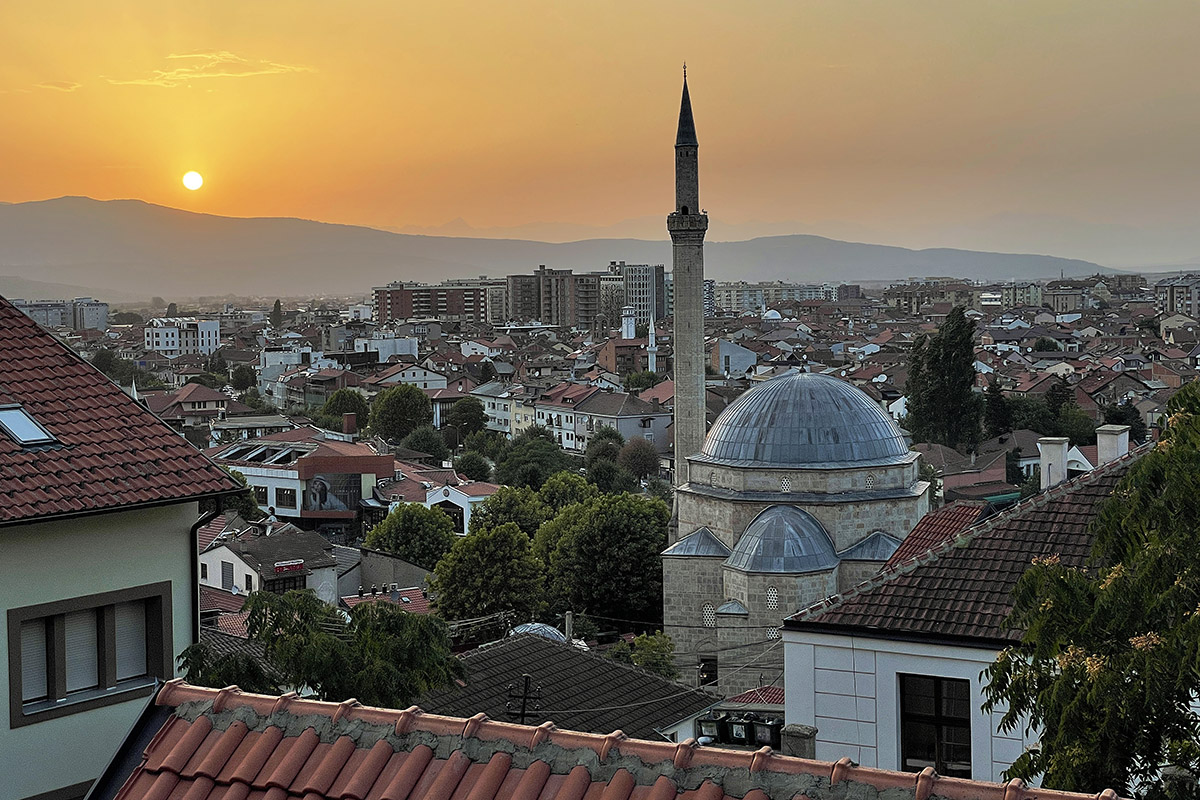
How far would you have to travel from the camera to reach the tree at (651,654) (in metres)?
23.0

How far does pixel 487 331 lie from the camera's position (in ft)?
447

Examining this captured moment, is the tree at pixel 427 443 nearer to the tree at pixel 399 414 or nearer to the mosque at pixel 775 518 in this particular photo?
the tree at pixel 399 414

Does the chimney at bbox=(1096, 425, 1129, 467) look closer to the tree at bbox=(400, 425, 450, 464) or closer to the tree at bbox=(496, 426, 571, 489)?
the tree at bbox=(496, 426, 571, 489)

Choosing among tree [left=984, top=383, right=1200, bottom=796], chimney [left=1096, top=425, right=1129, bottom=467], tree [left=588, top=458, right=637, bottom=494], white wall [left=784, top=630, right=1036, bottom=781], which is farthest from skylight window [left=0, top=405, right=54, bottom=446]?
tree [left=588, top=458, right=637, bottom=494]

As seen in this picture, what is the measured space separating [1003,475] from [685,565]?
77.2 feet

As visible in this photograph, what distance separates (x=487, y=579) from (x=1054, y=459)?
15.6 m

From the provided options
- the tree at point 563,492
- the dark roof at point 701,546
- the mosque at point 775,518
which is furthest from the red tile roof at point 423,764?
the tree at point 563,492

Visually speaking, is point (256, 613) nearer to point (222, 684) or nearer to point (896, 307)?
point (222, 684)

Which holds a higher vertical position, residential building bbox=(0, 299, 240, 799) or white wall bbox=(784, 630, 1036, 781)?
residential building bbox=(0, 299, 240, 799)

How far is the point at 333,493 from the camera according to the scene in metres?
44.1

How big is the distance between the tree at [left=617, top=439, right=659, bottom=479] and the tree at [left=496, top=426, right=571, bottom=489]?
269cm

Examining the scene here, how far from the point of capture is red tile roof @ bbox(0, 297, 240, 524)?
292 inches

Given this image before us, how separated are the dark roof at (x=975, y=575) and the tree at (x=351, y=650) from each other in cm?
248

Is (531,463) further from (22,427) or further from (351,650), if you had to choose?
(22,427)
